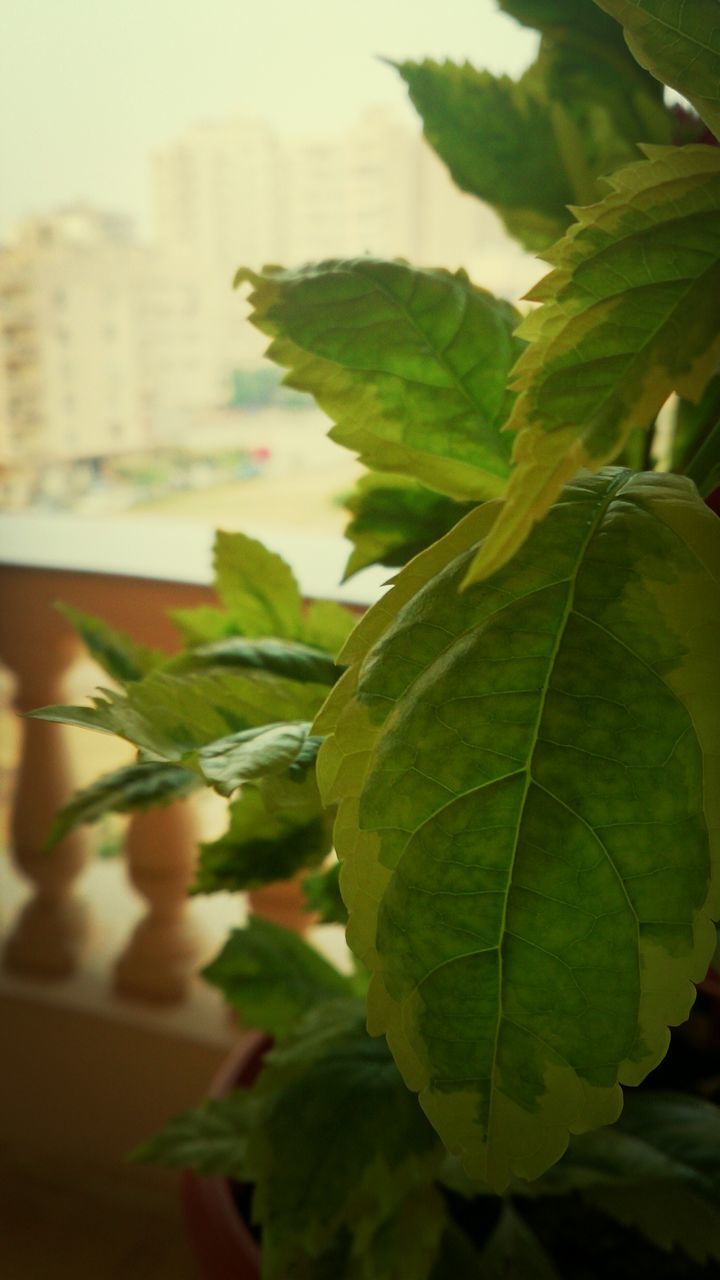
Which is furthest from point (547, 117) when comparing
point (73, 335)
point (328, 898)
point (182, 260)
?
point (73, 335)

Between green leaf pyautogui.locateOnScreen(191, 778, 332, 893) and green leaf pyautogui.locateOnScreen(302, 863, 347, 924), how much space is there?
1.9 inches

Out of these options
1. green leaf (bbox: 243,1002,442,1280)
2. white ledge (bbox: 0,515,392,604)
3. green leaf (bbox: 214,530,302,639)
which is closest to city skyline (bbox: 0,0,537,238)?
white ledge (bbox: 0,515,392,604)

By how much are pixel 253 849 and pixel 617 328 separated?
1.02 feet

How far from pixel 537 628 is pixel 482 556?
6 centimetres

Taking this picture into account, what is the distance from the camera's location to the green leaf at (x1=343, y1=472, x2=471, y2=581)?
49cm

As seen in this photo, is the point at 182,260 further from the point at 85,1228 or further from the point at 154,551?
the point at 85,1228

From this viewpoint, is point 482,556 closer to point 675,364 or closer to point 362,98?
point 675,364

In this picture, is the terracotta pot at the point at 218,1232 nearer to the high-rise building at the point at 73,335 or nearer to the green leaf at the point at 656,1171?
the green leaf at the point at 656,1171

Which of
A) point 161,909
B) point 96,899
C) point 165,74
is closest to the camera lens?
point 161,909

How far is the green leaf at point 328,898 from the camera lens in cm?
56

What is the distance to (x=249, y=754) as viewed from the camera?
0.35m

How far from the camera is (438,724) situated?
28 centimetres

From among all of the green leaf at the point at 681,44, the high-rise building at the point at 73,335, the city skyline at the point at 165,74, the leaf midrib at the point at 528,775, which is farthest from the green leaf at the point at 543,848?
the high-rise building at the point at 73,335

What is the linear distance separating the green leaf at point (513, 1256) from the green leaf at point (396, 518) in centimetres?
33
